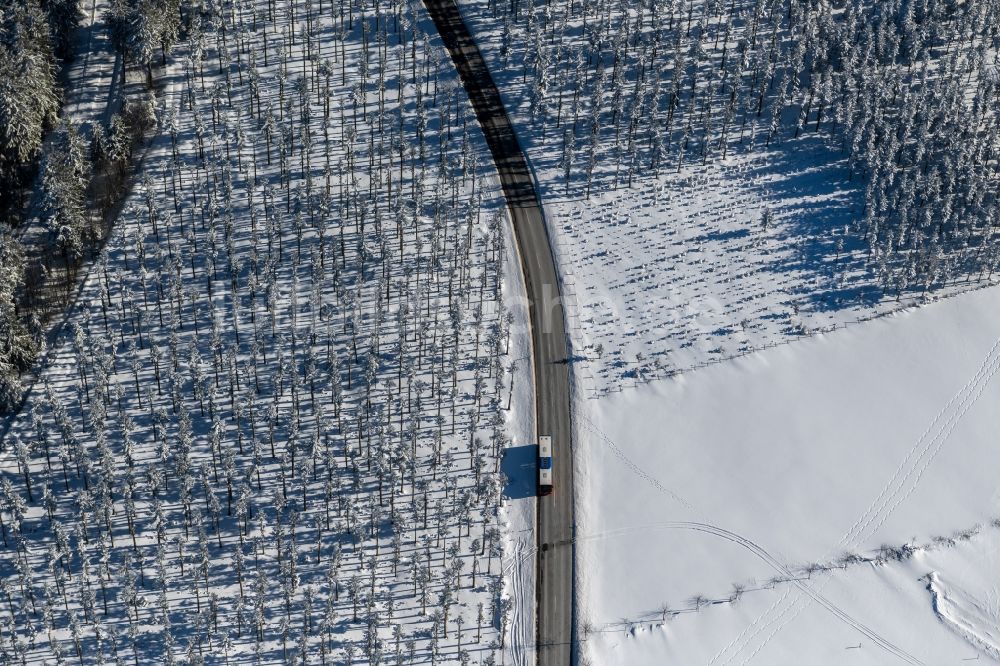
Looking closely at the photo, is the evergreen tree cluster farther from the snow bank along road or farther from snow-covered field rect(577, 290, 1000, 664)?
snow-covered field rect(577, 290, 1000, 664)

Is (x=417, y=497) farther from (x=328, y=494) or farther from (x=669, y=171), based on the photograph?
(x=669, y=171)

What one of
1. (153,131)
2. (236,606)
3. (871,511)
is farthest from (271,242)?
(871,511)

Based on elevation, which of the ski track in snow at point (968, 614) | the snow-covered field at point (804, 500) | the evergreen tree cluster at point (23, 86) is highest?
the evergreen tree cluster at point (23, 86)

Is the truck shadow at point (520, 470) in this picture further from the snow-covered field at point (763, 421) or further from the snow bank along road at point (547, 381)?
the snow-covered field at point (763, 421)

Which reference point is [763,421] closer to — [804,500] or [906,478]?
[804,500]

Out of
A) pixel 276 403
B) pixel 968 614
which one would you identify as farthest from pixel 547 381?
pixel 968 614

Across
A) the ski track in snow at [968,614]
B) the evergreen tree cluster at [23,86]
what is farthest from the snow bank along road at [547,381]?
the evergreen tree cluster at [23,86]

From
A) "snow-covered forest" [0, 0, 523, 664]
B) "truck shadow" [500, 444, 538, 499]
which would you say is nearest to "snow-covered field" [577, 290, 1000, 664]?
"truck shadow" [500, 444, 538, 499]
